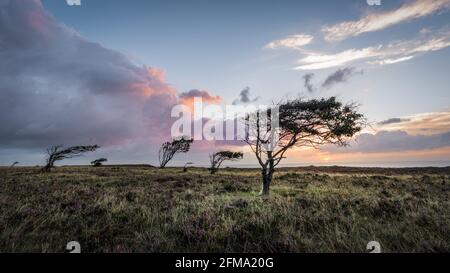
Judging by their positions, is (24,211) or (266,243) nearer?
(266,243)

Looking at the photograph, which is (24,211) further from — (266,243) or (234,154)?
(234,154)

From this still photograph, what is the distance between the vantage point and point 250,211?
31.4 ft

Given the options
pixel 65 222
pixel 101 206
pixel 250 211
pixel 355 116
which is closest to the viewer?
pixel 65 222

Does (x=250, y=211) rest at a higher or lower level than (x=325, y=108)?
lower

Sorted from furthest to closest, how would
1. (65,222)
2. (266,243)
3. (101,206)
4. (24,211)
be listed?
(101,206) → (24,211) → (65,222) → (266,243)

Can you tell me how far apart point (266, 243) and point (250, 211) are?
11.4 ft

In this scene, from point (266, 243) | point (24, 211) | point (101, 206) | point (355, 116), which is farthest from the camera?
point (355, 116)
